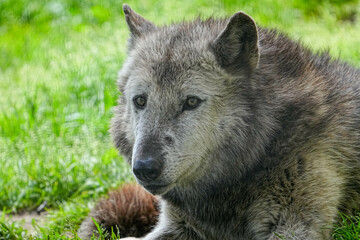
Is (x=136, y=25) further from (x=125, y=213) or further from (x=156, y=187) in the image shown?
(x=125, y=213)

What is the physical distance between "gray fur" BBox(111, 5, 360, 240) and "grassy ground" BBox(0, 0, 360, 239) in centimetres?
38

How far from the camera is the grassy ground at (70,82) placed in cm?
668

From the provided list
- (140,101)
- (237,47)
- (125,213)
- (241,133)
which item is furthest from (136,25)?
(125,213)

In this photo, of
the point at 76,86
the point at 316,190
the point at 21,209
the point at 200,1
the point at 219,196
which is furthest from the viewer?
the point at 200,1

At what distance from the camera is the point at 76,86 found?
870cm

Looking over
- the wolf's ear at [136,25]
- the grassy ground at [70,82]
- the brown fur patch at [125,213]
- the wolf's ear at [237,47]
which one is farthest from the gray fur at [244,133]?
the brown fur patch at [125,213]

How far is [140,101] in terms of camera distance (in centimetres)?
459

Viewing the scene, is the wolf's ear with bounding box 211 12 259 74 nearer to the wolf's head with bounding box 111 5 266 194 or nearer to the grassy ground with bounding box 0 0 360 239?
the wolf's head with bounding box 111 5 266 194

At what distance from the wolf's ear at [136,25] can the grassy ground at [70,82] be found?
1.64m

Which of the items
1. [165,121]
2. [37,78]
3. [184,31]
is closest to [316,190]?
[165,121]

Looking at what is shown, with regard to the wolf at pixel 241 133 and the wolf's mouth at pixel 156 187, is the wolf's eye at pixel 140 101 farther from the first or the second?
the wolf's mouth at pixel 156 187

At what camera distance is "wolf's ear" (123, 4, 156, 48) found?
505cm

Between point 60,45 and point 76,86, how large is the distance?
223cm

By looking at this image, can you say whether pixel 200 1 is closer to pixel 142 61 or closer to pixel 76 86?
pixel 76 86
